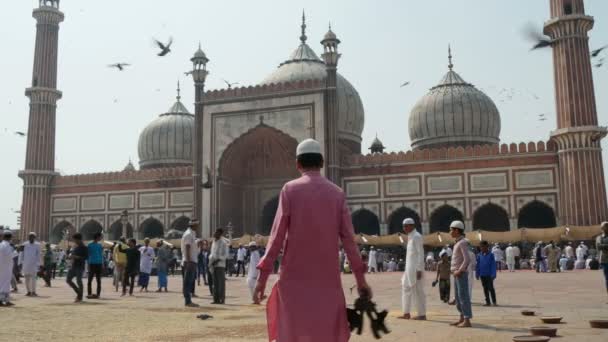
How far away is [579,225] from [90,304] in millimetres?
19084

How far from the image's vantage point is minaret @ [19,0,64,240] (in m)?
31.9

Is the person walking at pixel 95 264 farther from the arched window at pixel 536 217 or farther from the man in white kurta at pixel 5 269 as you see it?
the arched window at pixel 536 217

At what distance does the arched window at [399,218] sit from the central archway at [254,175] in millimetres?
5069

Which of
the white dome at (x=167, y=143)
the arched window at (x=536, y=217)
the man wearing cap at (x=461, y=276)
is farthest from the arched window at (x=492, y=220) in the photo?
the man wearing cap at (x=461, y=276)

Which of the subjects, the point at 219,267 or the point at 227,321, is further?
the point at 219,267

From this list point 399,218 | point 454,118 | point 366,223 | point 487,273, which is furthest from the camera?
point 454,118

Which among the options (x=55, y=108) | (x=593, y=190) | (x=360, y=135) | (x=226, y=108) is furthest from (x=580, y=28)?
(x=55, y=108)

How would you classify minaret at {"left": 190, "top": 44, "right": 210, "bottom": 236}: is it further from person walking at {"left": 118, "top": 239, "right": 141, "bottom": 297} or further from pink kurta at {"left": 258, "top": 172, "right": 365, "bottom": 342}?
pink kurta at {"left": 258, "top": 172, "right": 365, "bottom": 342}

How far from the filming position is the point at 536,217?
2614 centimetres

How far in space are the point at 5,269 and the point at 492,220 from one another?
21721 millimetres

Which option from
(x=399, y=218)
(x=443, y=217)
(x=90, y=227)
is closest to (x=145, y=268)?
(x=399, y=218)

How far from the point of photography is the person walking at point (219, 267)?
9.33 meters

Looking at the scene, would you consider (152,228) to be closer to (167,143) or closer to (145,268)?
(167,143)

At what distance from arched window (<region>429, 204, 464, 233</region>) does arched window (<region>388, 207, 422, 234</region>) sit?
0.65m
